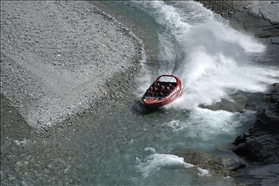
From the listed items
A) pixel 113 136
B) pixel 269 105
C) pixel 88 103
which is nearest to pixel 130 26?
pixel 88 103

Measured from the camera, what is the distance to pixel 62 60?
2881 cm

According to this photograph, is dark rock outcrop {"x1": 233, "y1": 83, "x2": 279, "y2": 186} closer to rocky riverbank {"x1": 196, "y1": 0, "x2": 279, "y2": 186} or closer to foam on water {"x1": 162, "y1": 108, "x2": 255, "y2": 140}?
rocky riverbank {"x1": 196, "y1": 0, "x2": 279, "y2": 186}

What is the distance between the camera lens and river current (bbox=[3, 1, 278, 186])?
854 inches

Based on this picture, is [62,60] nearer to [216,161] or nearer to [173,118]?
[173,118]

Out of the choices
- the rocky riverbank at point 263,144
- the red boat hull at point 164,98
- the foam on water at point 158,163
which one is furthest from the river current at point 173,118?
the rocky riverbank at point 263,144

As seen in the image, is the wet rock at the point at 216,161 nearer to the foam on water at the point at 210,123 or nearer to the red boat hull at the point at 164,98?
the foam on water at the point at 210,123

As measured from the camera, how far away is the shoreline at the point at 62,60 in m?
26.1

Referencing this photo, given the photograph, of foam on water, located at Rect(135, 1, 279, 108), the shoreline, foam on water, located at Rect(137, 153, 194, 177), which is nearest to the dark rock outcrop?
foam on water, located at Rect(137, 153, 194, 177)

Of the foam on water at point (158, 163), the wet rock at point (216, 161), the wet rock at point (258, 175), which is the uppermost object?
the wet rock at point (258, 175)

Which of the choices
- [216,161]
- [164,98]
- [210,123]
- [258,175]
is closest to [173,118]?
[164,98]

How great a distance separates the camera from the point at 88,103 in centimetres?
2625

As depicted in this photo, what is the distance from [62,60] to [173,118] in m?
8.97

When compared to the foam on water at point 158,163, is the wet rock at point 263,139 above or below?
above

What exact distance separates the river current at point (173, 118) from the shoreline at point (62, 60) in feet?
3.95
